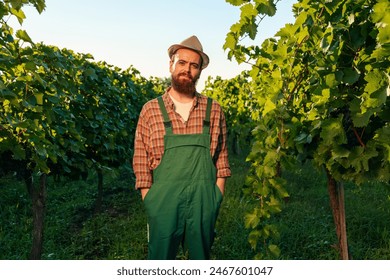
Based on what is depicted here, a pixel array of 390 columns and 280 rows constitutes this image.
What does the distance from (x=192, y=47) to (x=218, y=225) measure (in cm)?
418

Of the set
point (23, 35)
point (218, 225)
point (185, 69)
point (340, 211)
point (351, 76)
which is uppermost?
point (23, 35)

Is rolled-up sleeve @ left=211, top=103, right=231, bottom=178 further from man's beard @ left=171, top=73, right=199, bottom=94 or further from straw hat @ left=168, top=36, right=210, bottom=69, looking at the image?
straw hat @ left=168, top=36, right=210, bottom=69

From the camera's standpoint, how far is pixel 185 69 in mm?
2848

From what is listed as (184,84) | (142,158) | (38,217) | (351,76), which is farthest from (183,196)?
(38,217)

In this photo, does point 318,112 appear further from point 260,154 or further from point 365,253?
point 365,253

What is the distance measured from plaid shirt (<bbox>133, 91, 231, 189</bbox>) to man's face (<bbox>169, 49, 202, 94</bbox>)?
0.38ft

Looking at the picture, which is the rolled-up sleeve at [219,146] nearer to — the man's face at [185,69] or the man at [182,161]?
the man at [182,161]

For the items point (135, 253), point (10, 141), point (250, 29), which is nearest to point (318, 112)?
point (250, 29)

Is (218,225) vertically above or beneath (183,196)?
beneath

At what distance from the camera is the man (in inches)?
108

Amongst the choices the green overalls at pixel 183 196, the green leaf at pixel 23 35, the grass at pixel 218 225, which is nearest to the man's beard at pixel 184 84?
the green overalls at pixel 183 196

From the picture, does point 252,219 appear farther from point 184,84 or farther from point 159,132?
point 184,84

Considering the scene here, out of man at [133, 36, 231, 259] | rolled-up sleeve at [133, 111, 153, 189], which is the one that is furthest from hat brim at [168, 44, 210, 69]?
rolled-up sleeve at [133, 111, 153, 189]

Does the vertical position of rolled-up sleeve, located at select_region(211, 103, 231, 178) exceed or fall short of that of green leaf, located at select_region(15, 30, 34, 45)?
it falls short
